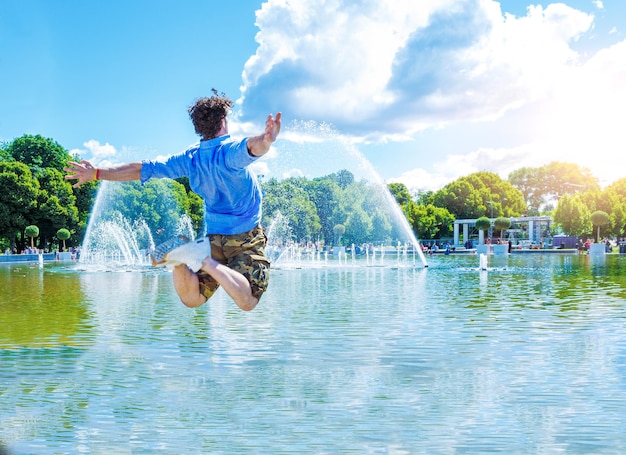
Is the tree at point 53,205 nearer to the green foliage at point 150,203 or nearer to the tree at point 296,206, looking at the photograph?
the green foliage at point 150,203

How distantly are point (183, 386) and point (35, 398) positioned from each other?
1.60 metres

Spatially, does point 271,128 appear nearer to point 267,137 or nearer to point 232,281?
point 267,137

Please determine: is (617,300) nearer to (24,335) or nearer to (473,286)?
(473,286)

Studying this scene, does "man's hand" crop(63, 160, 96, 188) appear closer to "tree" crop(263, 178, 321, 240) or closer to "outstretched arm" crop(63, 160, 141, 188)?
"outstretched arm" crop(63, 160, 141, 188)

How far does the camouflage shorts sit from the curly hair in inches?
28.0

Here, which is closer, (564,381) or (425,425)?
(425,425)

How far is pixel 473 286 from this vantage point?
23.8 metres

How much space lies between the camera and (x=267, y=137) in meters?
4.40

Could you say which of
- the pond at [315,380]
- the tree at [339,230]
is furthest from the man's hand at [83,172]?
the tree at [339,230]

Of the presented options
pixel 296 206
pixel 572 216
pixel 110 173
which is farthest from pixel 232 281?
pixel 572 216

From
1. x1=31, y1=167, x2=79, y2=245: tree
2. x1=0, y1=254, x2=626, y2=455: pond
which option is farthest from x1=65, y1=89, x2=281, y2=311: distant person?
x1=31, y1=167, x2=79, y2=245: tree

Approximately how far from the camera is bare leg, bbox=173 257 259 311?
187 inches

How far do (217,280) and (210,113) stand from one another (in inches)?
44.7

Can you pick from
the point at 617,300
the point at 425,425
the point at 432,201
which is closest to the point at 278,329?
the point at 425,425
